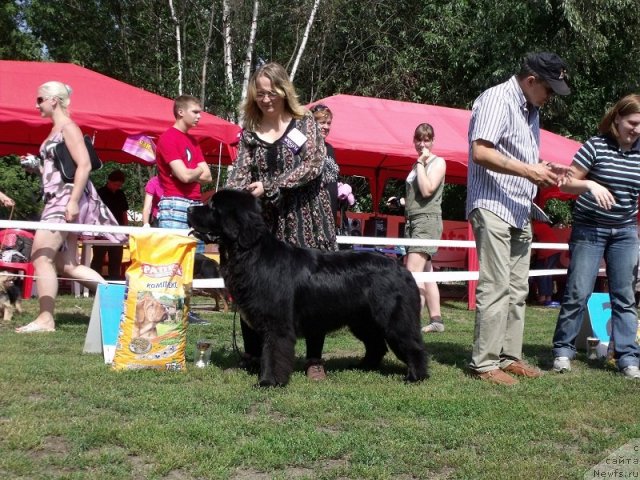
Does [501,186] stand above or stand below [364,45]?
below

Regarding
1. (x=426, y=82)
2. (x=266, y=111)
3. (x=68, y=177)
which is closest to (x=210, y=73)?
(x=426, y=82)

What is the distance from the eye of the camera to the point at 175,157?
19.6 feet

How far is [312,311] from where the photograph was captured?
14.2ft

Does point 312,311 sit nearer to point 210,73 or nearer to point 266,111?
point 266,111

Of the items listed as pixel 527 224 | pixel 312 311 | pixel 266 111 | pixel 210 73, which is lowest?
pixel 312 311

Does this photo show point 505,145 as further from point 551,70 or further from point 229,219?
point 229,219

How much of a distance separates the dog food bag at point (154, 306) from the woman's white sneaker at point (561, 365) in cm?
264

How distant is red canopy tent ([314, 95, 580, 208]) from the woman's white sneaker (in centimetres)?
632

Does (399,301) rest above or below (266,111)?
below

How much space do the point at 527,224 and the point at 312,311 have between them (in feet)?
5.21

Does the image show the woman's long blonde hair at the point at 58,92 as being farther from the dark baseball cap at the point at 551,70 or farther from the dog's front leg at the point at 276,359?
the dark baseball cap at the point at 551,70

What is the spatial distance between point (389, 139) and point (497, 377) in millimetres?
7327

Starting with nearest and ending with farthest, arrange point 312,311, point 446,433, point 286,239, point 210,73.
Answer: point 446,433 → point 312,311 → point 286,239 → point 210,73

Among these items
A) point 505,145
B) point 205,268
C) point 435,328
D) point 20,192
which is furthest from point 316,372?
point 20,192
